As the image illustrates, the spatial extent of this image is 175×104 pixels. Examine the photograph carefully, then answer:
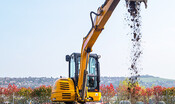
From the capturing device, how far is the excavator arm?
8.16 meters

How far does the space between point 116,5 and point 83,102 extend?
12.9 ft

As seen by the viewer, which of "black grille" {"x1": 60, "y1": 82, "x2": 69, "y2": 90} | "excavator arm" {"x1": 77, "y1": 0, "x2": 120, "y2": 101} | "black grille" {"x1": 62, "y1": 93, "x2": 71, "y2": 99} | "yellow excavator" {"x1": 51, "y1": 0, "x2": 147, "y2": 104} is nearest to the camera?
"excavator arm" {"x1": 77, "y1": 0, "x2": 120, "y2": 101}

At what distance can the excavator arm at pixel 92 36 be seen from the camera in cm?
816

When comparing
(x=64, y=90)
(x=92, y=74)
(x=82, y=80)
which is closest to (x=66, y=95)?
(x=64, y=90)

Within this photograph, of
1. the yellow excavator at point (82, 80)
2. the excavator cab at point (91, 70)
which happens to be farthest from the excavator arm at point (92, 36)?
the excavator cab at point (91, 70)

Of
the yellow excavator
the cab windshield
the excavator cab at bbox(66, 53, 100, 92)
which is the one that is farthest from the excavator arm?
the cab windshield

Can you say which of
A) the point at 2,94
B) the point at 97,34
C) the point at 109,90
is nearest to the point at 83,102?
the point at 97,34

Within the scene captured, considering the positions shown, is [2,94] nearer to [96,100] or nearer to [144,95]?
[144,95]

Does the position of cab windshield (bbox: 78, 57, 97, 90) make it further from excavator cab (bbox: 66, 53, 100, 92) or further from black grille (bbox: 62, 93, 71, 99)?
black grille (bbox: 62, 93, 71, 99)

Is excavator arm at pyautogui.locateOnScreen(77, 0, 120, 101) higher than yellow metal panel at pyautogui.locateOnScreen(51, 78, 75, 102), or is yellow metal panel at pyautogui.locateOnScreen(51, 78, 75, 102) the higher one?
A: excavator arm at pyautogui.locateOnScreen(77, 0, 120, 101)

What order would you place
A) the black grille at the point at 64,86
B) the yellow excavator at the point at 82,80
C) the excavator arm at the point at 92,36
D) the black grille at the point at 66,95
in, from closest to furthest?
1. the excavator arm at the point at 92,36
2. the yellow excavator at the point at 82,80
3. the black grille at the point at 66,95
4. the black grille at the point at 64,86

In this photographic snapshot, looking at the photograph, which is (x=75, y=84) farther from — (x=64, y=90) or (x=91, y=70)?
(x=91, y=70)

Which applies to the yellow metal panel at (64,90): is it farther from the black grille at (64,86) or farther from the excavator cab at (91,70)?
the excavator cab at (91,70)

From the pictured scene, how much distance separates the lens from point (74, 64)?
33.8 feet
